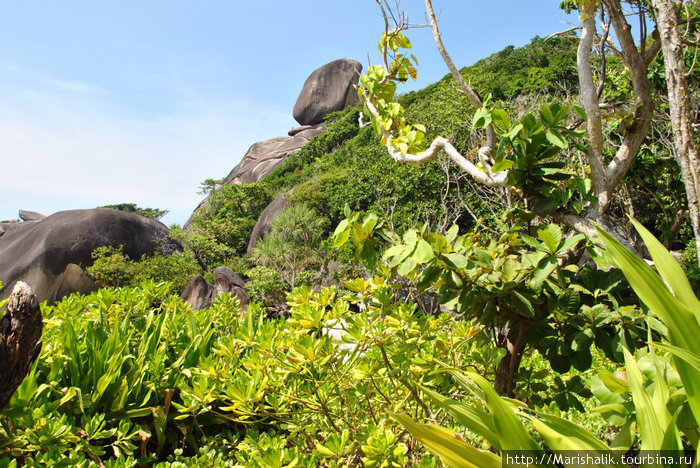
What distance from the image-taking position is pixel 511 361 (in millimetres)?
1533

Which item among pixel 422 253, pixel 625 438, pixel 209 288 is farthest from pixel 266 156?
pixel 625 438

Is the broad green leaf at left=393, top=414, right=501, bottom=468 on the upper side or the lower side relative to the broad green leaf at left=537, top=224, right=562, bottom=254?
lower

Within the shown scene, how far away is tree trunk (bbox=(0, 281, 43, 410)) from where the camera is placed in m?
1.29

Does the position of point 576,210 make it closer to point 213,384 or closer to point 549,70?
point 213,384

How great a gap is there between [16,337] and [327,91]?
1512 inches

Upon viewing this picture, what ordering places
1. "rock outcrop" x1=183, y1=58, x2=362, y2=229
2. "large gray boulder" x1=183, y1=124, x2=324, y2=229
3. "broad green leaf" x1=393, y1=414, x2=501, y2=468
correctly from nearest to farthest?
"broad green leaf" x1=393, y1=414, x2=501, y2=468
"large gray boulder" x1=183, y1=124, x2=324, y2=229
"rock outcrop" x1=183, y1=58, x2=362, y2=229

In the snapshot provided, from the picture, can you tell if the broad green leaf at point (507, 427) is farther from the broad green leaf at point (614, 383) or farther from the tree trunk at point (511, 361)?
the tree trunk at point (511, 361)

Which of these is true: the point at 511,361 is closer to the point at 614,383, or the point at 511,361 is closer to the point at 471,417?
the point at 614,383

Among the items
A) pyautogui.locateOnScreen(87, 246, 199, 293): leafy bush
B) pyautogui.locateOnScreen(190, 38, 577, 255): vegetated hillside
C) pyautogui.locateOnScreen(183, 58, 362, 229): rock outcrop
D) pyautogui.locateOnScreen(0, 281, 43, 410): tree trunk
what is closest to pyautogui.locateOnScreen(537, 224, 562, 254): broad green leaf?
pyautogui.locateOnScreen(190, 38, 577, 255): vegetated hillside

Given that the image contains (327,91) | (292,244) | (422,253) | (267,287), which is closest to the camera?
(422,253)

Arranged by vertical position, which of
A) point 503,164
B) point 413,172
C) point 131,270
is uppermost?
point 413,172

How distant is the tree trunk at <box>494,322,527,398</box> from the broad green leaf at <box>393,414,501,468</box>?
0.72 meters

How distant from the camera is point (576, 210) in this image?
1448 millimetres

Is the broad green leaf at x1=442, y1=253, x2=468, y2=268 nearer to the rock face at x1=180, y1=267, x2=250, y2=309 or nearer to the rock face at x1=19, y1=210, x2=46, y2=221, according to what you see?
the rock face at x1=180, y1=267, x2=250, y2=309
